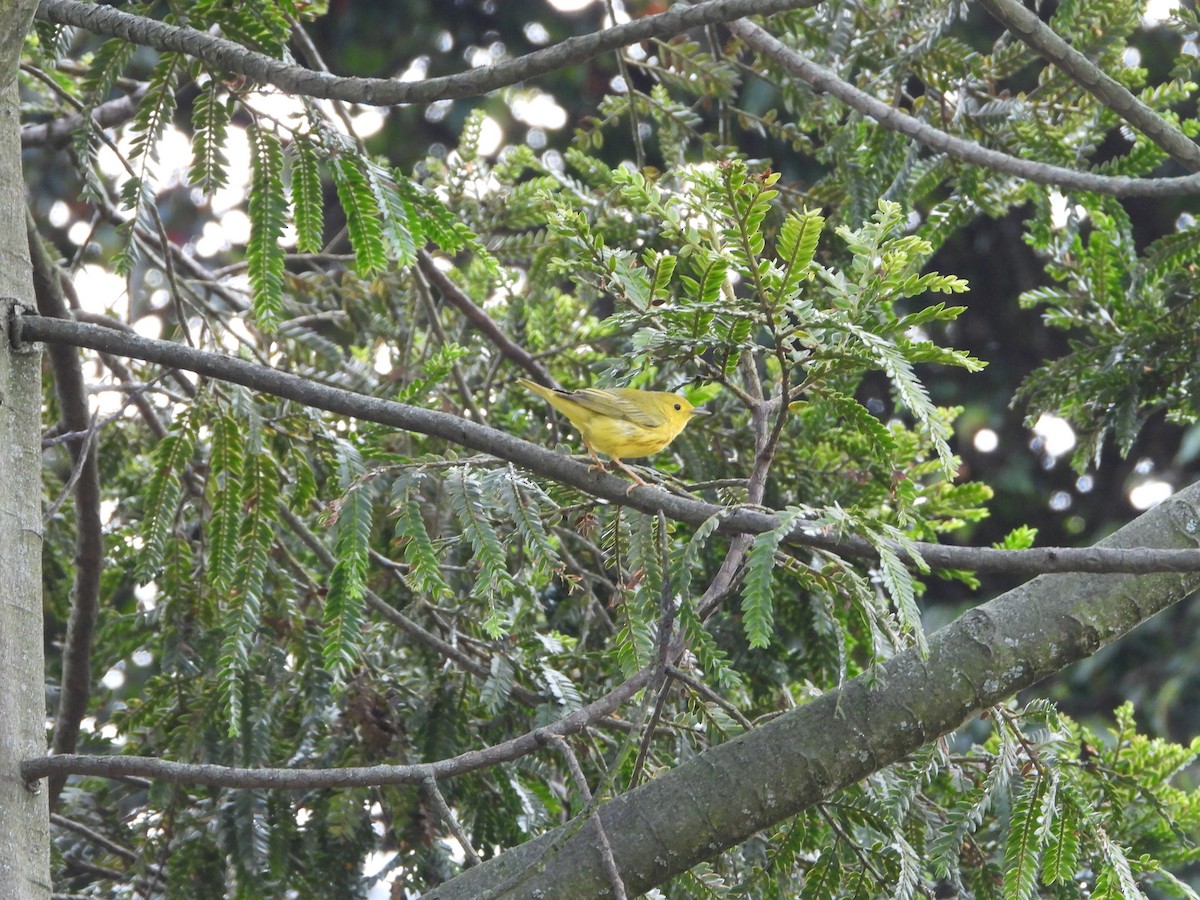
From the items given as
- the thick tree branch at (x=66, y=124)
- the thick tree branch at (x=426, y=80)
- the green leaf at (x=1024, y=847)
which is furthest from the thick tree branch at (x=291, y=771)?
the thick tree branch at (x=66, y=124)

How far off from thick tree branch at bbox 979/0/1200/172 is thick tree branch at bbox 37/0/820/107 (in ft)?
2.16

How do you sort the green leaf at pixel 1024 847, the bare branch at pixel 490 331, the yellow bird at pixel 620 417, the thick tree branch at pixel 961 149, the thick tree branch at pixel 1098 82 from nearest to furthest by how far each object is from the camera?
the green leaf at pixel 1024 847, the thick tree branch at pixel 1098 82, the thick tree branch at pixel 961 149, the yellow bird at pixel 620 417, the bare branch at pixel 490 331

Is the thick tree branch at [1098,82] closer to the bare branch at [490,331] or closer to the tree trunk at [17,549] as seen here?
the bare branch at [490,331]

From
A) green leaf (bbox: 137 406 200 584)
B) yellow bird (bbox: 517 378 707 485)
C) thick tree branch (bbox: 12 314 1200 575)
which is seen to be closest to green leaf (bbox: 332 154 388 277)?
thick tree branch (bbox: 12 314 1200 575)

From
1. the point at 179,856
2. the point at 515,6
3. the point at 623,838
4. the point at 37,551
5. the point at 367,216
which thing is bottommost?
the point at 623,838

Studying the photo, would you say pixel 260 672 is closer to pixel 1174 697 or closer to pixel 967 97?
pixel 967 97

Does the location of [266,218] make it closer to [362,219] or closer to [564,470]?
[362,219]

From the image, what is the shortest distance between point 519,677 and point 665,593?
1161 mm

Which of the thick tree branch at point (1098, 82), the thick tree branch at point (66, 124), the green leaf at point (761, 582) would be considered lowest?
the green leaf at point (761, 582)

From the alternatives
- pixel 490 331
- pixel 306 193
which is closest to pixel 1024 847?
pixel 306 193

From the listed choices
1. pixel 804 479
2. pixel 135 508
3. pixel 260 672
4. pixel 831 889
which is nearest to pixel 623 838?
pixel 831 889

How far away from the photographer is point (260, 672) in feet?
9.93

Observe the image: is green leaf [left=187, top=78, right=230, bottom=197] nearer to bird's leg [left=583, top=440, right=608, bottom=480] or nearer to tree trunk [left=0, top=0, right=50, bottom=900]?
tree trunk [left=0, top=0, right=50, bottom=900]

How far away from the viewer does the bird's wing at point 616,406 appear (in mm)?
2918
